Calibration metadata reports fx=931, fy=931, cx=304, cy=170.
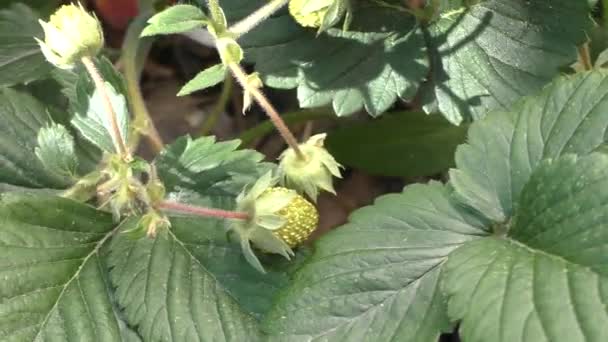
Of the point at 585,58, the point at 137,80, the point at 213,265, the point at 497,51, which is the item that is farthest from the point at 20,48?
the point at 585,58

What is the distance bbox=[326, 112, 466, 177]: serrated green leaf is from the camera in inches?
59.7

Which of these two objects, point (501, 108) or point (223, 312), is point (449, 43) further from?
point (223, 312)

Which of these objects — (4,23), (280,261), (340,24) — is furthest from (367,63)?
(4,23)

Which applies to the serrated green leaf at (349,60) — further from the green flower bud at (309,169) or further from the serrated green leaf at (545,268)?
the serrated green leaf at (545,268)

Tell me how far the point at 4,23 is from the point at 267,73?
0.49 metres

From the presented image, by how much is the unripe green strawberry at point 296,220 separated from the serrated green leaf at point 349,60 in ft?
0.62

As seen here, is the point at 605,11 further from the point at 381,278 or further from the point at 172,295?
the point at 172,295

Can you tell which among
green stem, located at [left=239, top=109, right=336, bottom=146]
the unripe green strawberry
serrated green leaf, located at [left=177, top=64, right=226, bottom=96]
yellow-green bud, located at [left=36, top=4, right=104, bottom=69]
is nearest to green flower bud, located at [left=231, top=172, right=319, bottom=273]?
the unripe green strawberry

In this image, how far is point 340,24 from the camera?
1.25 m

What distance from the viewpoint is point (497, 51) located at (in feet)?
4.09

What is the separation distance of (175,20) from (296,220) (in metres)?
0.27

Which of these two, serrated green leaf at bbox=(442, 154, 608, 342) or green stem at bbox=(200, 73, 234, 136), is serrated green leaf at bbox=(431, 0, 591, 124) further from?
green stem at bbox=(200, 73, 234, 136)

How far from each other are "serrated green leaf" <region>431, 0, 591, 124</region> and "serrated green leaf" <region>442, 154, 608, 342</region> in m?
0.27

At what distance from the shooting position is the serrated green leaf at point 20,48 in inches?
54.9
